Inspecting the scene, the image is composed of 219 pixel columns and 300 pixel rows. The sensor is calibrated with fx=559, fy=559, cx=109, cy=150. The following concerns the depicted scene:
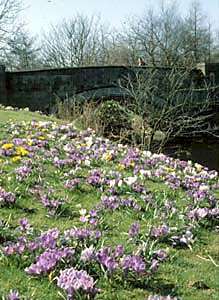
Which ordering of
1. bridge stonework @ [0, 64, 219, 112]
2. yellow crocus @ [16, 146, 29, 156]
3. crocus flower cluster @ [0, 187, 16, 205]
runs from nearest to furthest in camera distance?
crocus flower cluster @ [0, 187, 16, 205] → yellow crocus @ [16, 146, 29, 156] → bridge stonework @ [0, 64, 219, 112]

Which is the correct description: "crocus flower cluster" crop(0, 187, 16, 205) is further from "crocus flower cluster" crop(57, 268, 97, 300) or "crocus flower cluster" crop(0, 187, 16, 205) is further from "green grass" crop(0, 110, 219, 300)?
"crocus flower cluster" crop(57, 268, 97, 300)

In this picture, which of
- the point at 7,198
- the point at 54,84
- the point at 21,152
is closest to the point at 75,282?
the point at 7,198

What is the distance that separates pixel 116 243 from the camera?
365 cm

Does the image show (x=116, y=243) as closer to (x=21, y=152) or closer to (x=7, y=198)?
(x=7, y=198)

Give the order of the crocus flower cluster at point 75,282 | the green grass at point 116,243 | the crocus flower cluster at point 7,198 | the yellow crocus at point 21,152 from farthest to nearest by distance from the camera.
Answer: the yellow crocus at point 21,152, the crocus flower cluster at point 7,198, the green grass at point 116,243, the crocus flower cluster at point 75,282

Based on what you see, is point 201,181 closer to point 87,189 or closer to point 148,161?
point 148,161

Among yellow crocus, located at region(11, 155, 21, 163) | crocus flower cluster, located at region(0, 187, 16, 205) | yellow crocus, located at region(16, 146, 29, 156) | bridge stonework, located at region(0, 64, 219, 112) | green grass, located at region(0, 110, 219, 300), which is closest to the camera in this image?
green grass, located at region(0, 110, 219, 300)

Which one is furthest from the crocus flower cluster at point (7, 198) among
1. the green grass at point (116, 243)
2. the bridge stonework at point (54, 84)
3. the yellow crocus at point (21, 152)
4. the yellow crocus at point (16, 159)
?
the bridge stonework at point (54, 84)

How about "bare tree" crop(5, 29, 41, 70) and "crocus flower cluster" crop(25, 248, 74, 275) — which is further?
"bare tree" crop(5, 29, 41, 70)

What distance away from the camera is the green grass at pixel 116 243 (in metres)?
2.96

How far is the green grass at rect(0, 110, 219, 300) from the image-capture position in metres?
2.96

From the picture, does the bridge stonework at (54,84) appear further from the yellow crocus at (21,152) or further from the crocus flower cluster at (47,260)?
the crocus flower cluster at (47,260)

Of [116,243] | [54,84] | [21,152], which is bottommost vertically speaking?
[54,84]

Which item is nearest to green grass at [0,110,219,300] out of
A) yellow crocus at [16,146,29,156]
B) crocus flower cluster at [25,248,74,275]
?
crocus flower cluster at [25,248,74,275]
